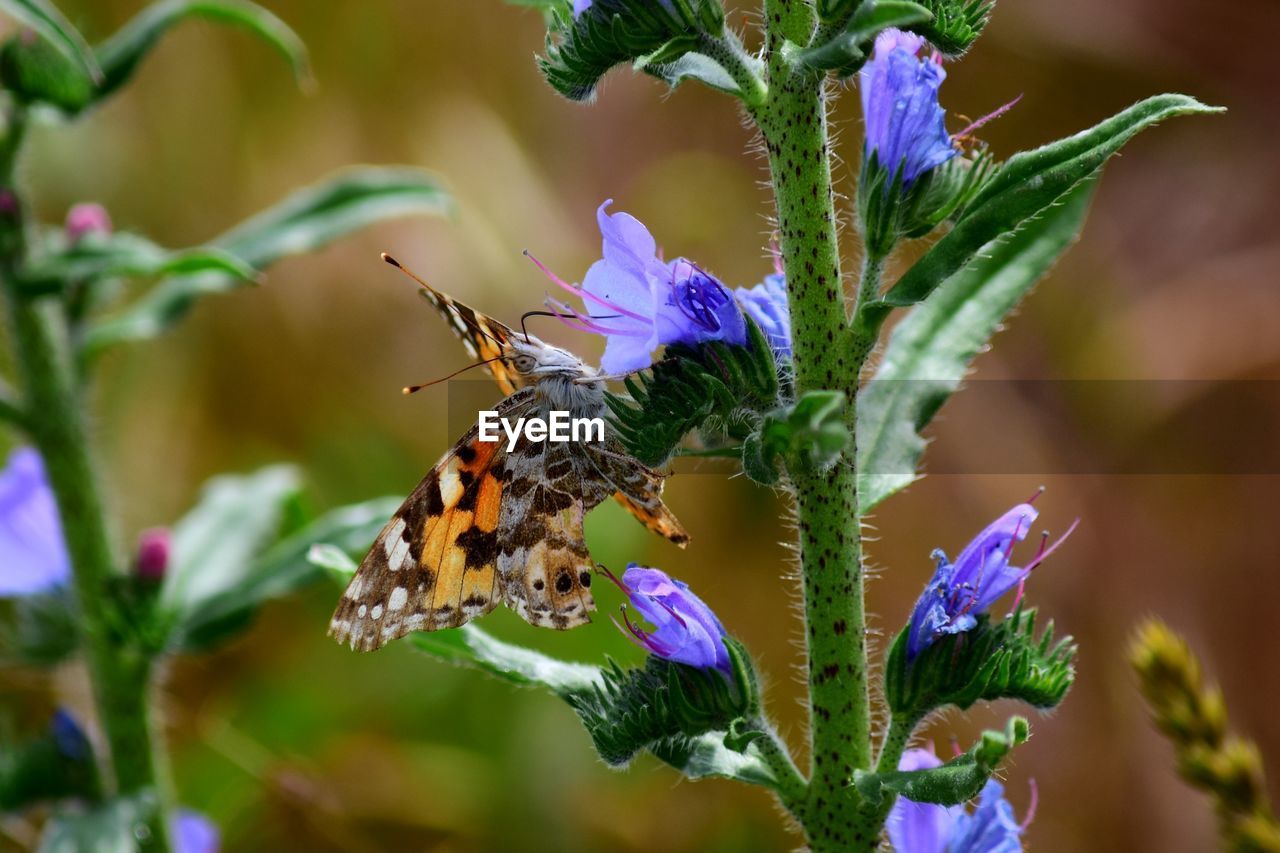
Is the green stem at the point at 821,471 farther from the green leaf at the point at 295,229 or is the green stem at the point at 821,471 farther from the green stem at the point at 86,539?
the green stem at the point at 86,539

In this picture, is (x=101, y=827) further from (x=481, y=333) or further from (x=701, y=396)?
(x=701, y=396)

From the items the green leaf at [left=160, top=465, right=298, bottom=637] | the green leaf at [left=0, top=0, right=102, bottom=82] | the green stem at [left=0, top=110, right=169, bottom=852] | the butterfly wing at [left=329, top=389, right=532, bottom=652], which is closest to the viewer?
the butterfly wing at [left=329, top=389, right=532, bottom=652]

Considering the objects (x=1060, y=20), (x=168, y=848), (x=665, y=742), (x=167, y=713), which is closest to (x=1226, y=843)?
(x=665, y=742)

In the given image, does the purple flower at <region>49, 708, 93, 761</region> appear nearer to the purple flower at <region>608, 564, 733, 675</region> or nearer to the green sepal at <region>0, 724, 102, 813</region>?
the green sepal at <region>0, 724, 102, 813</region>

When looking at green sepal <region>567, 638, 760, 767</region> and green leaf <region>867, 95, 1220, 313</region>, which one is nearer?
green leaf <region>867, 95, 1220, 313</region>

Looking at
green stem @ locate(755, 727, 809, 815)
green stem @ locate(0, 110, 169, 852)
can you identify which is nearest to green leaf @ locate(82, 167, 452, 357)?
green stem @ locate(0, 110, 169, 852)

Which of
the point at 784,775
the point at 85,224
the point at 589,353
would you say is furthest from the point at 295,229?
the point at 589,353

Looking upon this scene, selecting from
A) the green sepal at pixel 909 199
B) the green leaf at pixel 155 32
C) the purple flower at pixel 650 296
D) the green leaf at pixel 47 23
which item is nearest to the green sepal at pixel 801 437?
the purple flower at pixel 650 296
